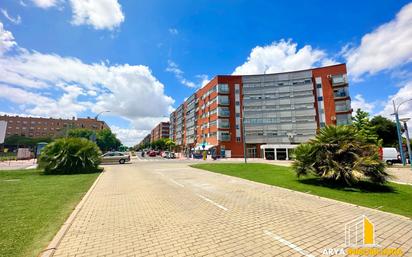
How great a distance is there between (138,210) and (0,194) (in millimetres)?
7151

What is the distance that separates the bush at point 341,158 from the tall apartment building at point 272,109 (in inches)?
1455

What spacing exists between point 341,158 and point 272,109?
4670cm

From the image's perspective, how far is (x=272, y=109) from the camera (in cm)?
5544

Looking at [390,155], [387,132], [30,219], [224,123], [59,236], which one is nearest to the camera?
[59,236]

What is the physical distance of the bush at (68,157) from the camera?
687 inches

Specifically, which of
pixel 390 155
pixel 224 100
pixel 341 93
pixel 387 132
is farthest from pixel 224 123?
pixel 387 132

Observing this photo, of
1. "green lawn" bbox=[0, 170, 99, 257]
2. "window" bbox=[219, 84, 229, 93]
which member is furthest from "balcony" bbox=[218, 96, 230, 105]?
"green lawn" bbox=[0, 170, 99, 257]

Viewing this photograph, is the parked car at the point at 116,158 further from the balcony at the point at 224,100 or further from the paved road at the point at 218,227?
the balcony at the point at 224,100

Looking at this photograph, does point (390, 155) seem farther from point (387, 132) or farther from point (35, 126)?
point (35, 126)

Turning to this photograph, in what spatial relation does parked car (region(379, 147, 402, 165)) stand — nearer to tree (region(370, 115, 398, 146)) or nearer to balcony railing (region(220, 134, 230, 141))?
tree (region(370, 115, 398, 146))

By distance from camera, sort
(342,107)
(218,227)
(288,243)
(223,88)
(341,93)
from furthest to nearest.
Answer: (223,88)
(341,93)
(342,107)
(218,227)
(288,243)

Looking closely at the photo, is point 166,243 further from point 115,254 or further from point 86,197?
point 86,197

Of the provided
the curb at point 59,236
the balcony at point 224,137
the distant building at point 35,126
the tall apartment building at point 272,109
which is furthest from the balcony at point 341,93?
the distant building at point 35,126

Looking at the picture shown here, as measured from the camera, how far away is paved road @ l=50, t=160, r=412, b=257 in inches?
155
